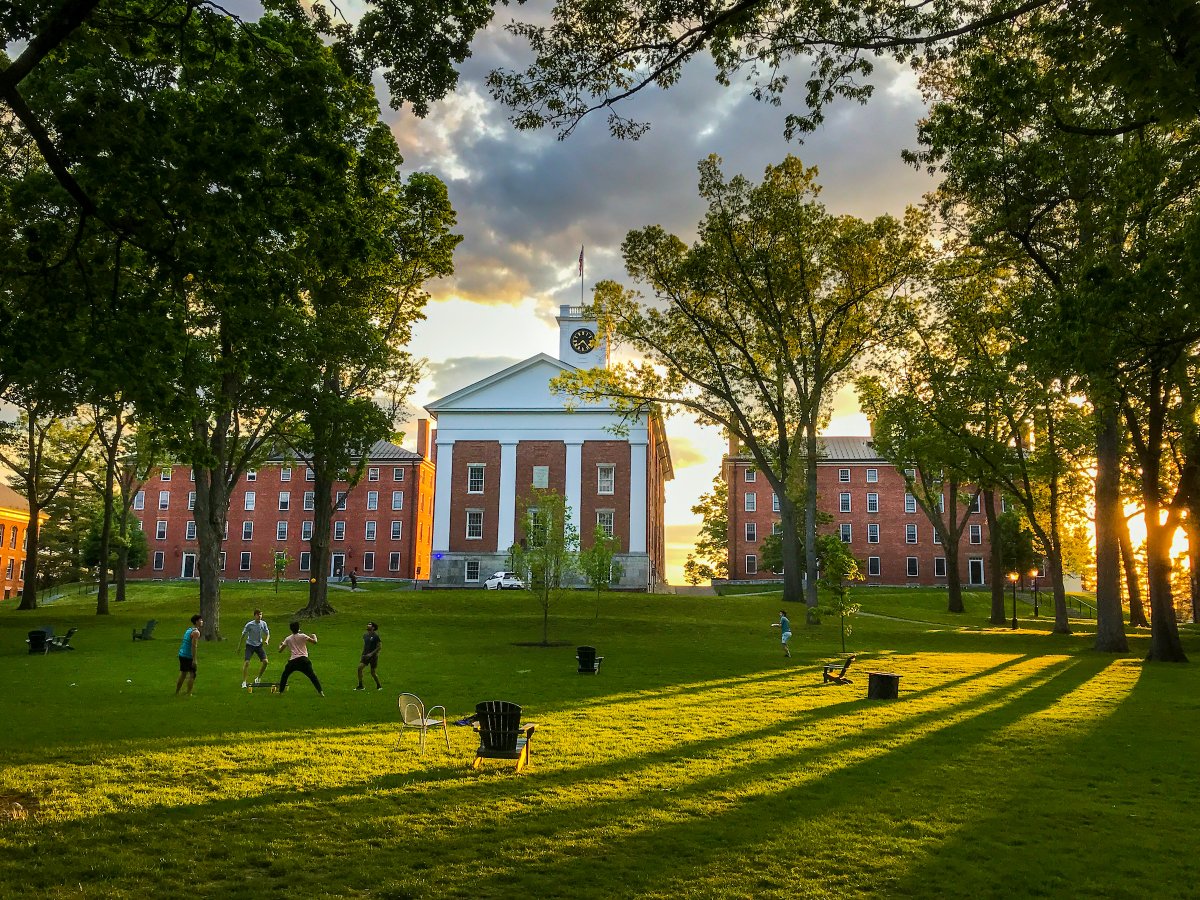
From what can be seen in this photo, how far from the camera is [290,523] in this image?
85062 millimetres

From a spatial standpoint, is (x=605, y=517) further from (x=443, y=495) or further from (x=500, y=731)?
(x=500, y=731)

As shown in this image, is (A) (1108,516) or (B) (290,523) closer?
(A) (1108,516)

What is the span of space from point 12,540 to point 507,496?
51791 mm

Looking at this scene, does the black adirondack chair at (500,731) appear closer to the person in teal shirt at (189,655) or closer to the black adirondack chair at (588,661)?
the person in teal shirt at (189,655)

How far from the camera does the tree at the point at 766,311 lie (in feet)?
109

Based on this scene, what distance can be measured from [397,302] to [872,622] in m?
27.5

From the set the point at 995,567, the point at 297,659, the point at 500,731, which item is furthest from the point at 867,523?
the point at 500,731

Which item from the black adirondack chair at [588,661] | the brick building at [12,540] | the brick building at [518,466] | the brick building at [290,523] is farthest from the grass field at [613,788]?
the brick building at [12,540]

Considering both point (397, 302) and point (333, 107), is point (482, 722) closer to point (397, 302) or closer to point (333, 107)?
point (333, 107)

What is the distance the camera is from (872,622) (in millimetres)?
43500

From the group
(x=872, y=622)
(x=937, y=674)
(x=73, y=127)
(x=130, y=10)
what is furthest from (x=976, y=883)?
(x=872, y=622)

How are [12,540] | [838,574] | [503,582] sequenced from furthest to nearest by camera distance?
[12,540], [503,582], [838,574]

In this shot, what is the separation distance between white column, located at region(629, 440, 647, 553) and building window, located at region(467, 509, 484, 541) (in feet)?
36.7

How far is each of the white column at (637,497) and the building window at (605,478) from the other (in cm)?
130
